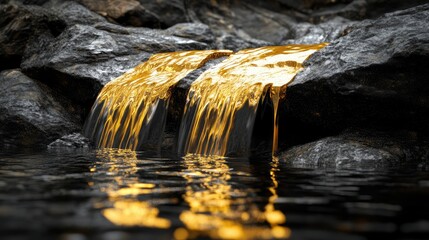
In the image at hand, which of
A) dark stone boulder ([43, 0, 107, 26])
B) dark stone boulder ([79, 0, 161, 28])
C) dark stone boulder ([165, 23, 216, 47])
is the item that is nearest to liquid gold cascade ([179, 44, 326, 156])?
dark stone boulder ([165, 23, 216, 47])

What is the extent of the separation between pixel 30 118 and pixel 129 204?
714cm

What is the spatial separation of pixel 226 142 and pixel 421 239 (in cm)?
512

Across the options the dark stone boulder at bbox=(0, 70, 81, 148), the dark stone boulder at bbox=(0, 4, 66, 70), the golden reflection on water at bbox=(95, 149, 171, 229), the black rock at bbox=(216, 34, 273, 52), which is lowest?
the golden reflection on water at bbox=(95, 149, 171, 229)

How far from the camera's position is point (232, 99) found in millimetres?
7691

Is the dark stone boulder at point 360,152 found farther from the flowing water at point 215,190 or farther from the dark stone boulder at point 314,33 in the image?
the dark stone boulder at point 314,33

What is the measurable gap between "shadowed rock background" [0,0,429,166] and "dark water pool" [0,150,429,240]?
1.54 m

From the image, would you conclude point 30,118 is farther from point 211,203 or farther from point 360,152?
point 211,203

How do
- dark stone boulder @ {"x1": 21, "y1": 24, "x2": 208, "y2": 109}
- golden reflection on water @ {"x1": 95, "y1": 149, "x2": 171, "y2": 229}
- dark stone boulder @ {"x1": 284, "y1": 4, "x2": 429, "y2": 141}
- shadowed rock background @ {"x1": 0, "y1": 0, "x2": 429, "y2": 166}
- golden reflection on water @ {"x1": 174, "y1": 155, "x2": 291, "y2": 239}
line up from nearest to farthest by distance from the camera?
golden reflection on water @ {"x1": 174, "y1": 155, "x2": 291, "y2": 239}, golden reflection on water @ {"x1": 95, "y1": 149, "x2": 171, "y2": 229}, dark stone boulder @ {"x1": 284, "y1": 4, "x2": 429, "y2": 141}, shadowed rock background @ {"x1": 0, "y1": 0, "x2": 429, "y2": 166}, dark stone boulder @ {"x1": 21, "y1": 24, "x2": 208, "y2": 109}

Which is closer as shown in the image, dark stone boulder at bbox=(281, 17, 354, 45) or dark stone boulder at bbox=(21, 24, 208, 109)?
dark stone boulder at bbox=(21, 24, 208, 109)

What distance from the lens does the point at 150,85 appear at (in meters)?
9.16

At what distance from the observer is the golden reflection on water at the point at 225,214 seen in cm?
236

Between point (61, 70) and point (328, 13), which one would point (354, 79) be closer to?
point (61, 70)

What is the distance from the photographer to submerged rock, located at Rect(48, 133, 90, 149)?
→ 29.2 feet

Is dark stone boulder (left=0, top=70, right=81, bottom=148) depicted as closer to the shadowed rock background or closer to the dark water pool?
the shadowed rock background
